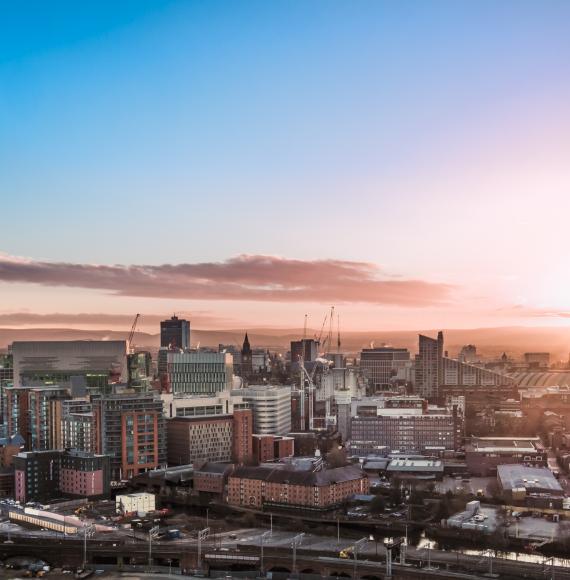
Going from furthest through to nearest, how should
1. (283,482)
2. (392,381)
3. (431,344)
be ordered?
(392,381)
(431,344)
(283,482)

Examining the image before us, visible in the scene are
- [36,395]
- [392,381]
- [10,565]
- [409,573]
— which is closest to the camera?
[409,573]

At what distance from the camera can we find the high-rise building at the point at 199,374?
4009 centimetres

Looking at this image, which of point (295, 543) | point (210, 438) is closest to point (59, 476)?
point (210, 438)

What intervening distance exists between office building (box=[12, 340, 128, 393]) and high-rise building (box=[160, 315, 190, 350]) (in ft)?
77.5

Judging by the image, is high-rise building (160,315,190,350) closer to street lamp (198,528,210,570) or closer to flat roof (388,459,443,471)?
flat roof (388,459,443,471)

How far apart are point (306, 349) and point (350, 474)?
45.4 m

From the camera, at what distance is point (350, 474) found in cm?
2569

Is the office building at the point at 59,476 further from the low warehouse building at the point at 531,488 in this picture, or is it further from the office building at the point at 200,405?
the low warehouse building at the point at 531,488

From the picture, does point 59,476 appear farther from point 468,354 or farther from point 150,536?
point 468,354

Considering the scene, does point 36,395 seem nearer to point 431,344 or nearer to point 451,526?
point 451,526

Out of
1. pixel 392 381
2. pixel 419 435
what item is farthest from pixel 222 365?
pixel 392 381

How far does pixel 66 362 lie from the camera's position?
44.6m

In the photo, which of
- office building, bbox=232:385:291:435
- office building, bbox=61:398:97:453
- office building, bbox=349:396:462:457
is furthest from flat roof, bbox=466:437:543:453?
office building, bbox=61:398:97:453

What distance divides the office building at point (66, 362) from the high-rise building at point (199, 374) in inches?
117
